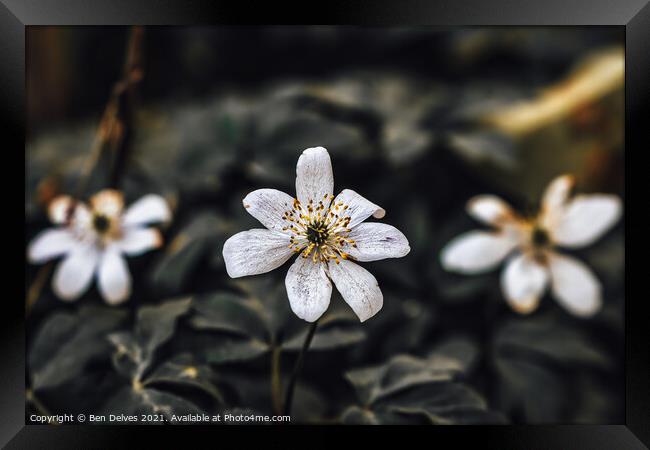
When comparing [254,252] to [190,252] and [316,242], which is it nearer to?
[316,242]

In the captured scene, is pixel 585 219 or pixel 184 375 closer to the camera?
pixel 184 375

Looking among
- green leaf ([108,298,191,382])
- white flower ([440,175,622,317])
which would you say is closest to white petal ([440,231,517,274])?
white flower ([440,175,622,317])

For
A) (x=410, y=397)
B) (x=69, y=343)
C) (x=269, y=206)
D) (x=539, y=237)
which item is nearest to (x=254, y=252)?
(x=269, y=206)

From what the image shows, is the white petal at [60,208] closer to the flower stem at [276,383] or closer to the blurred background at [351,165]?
the blurred background at [351,165]

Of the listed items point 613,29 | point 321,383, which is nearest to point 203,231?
point 321,383

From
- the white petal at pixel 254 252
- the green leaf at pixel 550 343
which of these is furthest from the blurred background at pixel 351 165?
the white petal at pixel 254 252

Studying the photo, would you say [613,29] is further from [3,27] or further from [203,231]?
[3,27]

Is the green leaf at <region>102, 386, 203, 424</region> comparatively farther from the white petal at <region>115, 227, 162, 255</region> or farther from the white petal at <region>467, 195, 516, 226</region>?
the white petal at <region>467, 195, 516, 226</region>
